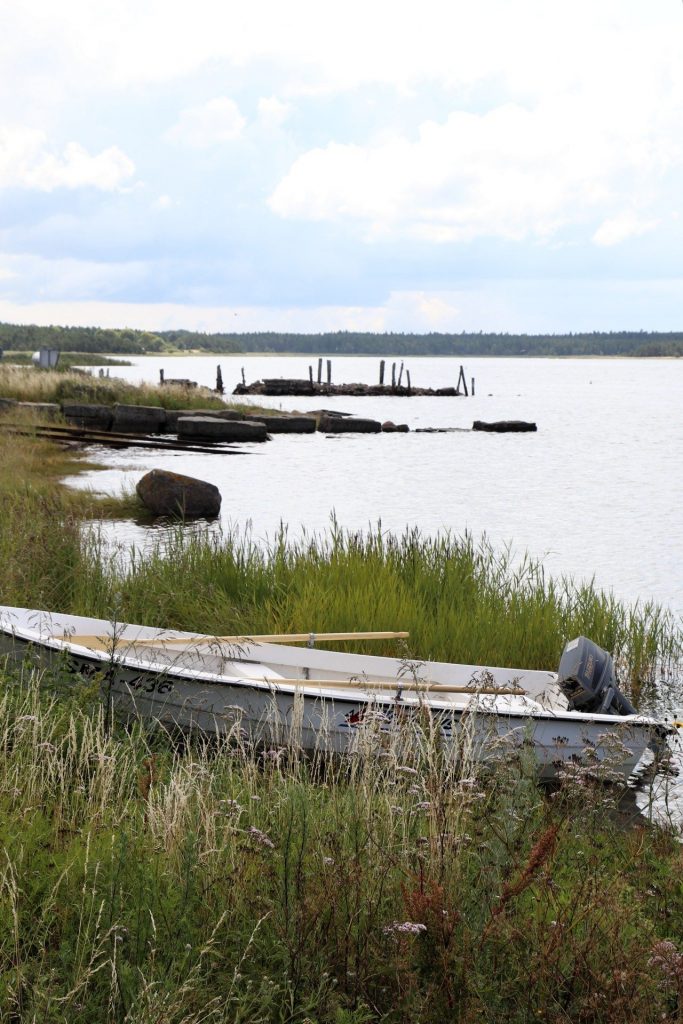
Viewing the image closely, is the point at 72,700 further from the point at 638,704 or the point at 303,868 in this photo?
the point at 638,704

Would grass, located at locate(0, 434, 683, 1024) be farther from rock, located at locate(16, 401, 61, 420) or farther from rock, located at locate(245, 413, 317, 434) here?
rock, located at locate(245, 413, 317, 434)

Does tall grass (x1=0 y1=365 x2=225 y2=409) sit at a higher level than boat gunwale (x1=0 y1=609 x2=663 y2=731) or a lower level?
higher

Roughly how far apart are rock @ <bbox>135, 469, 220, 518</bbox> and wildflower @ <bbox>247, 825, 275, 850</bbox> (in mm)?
15333

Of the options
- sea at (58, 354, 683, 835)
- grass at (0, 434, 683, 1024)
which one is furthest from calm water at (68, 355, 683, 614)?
grass at (0, 434, 683, 1024)

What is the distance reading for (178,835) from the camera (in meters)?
4.47

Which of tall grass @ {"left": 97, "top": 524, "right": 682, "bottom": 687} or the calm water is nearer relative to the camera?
tall grass @ {"left": 97, "top": 524, "right": 682, "bottom": 687}

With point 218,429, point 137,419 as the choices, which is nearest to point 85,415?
point 137,419

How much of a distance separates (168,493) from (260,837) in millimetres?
15963

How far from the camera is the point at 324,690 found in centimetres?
762

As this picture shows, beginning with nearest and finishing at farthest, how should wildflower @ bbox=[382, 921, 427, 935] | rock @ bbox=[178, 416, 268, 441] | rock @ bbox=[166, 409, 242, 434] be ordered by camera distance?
wildflower @ bbox=[382, 921, 427, 935]
rock @ bbox=[178, 416, 268, 441]
rock @ bbox=[166, 409, 242, 434]

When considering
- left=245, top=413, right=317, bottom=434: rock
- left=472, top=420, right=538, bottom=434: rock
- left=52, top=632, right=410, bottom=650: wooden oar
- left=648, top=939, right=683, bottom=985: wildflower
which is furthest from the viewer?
left=472, top=420, right=538, bottom=434: rock

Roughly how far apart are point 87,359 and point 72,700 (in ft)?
391

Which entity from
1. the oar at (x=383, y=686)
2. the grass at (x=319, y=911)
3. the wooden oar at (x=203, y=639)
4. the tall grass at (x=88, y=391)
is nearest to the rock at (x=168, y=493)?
the wooden oar at (x=203, y=639)

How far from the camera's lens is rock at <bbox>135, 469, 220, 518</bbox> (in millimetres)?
19906
